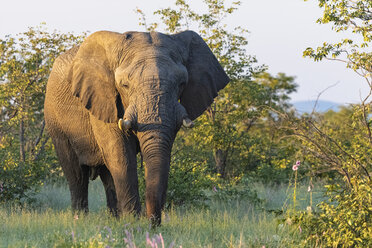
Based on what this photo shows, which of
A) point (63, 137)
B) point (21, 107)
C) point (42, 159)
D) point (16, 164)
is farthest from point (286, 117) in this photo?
point (21, 107)

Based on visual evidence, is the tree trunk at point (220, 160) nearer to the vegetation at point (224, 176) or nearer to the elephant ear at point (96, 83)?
the vegetation at point (224, 176)

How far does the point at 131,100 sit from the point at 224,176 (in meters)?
9.26

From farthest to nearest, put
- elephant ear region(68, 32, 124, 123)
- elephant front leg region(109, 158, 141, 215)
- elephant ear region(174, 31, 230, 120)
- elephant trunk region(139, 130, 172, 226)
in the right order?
elephant ear region(174, 31, 230, 120), elephant ear region(68, 32, 124, 123), elephant front leg region(109, 158, 141, 215), elephant trunk region(139, 130, 172, 226)

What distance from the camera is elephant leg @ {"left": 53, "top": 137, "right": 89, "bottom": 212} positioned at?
10.6 metres

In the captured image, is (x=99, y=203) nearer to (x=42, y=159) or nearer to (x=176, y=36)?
(x=42, y=159)

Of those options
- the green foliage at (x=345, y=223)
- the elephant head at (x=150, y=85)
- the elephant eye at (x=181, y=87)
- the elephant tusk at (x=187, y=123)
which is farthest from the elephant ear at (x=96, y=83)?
the green foliage at (x=345, y=223)

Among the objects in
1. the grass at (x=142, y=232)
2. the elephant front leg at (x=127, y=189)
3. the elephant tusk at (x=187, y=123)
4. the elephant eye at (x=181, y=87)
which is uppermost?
the elephant eye at (x=181, y=87)

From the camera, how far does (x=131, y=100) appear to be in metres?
7.77

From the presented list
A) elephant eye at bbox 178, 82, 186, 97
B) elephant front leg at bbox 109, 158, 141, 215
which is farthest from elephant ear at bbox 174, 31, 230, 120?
elephant front leg at bbox 109, 158, 141, 215

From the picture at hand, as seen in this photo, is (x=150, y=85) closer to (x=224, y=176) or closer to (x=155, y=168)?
(x=155, y=168)

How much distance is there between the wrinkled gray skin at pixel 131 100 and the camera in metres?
7.52

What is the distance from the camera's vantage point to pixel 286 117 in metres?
6.92

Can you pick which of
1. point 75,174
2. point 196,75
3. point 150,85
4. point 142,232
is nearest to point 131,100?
point 150,85

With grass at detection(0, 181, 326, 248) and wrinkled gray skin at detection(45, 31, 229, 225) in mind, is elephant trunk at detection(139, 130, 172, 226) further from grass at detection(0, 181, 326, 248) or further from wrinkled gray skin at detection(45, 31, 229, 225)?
grass at detection(0, 181, 326, 248)
